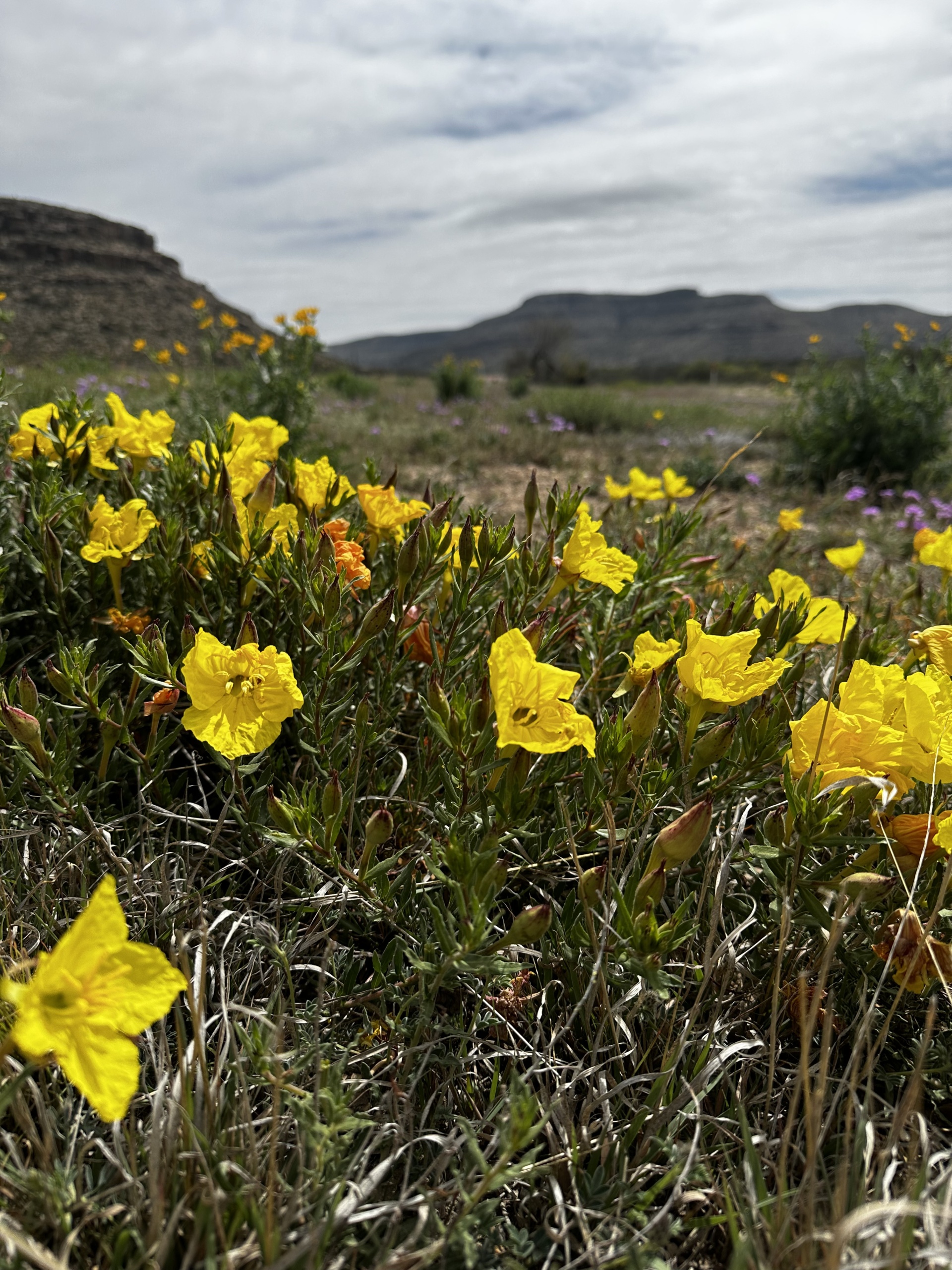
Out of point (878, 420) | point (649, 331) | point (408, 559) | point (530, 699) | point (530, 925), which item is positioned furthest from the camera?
point (649, 331)

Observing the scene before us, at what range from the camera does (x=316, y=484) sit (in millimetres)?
1949

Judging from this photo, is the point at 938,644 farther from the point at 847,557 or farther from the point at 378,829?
the point at 378,829

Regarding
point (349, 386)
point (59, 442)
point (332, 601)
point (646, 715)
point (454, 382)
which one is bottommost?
point (646, 715)

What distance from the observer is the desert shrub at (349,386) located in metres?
17.7

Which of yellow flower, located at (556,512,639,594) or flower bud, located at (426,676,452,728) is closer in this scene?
flower bud, located at (426,676,452,728)

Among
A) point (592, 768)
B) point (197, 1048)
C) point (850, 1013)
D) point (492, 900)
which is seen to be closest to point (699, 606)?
point (592, 768)

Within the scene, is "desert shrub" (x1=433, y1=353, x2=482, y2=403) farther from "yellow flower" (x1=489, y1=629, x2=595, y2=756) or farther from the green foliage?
"yellow flower" (x1=489, y1=629, x2=595, y2=756)

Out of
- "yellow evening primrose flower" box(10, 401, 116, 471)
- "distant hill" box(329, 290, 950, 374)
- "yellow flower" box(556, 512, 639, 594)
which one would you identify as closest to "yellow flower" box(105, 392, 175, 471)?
"yellow evening primrose flower" box(10, 401, 116, 471)

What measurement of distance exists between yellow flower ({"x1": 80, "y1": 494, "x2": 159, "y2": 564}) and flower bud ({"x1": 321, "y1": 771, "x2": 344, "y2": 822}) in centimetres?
78

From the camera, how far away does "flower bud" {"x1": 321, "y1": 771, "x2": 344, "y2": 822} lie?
1.23 metres

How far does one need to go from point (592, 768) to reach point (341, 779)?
517 millimetres

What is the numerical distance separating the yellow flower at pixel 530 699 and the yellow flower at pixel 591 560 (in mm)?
514

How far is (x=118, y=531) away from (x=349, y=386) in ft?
56.7

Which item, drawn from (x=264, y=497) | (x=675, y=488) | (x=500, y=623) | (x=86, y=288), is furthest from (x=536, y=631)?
(x=86, y=288)
